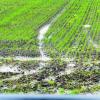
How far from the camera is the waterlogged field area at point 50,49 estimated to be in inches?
418

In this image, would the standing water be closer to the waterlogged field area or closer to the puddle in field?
the waterlogged field area

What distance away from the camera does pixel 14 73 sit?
11648mm

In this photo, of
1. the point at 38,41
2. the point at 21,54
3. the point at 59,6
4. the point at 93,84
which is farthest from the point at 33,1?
the point at 93,84

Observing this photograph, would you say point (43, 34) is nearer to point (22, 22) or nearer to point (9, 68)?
point (22, 22)

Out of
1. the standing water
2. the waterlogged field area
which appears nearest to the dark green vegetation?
the waterlogged field area

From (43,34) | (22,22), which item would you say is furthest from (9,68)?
(22,22)

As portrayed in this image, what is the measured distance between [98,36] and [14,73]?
613 centimetres

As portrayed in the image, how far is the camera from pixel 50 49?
1446 centimetres

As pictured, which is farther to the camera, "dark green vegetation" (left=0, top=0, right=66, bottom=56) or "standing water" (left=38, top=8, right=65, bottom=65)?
"dark green vegetation" (left=0, top=0, right=66, bottom=56)

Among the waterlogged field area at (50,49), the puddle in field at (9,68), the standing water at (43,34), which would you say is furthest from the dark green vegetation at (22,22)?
the puddle in field at (9,68)

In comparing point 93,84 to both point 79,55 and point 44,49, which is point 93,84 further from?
point 44,49

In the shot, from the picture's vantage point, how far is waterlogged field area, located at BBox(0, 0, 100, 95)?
10609 mm

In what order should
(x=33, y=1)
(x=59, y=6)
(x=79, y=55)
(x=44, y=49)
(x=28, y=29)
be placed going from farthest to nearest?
(x=33, y=1)
(x=59, y=6)
(x=28, y=29)
(x=44, y=49)
(x=79, y=55)

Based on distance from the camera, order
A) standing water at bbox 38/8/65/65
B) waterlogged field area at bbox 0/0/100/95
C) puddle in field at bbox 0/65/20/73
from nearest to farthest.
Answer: waterlogged field area at bbox 0/0/100/95
puddle in field at bbox 0/65/20/73
standing water at bbox 38/8/65/65
